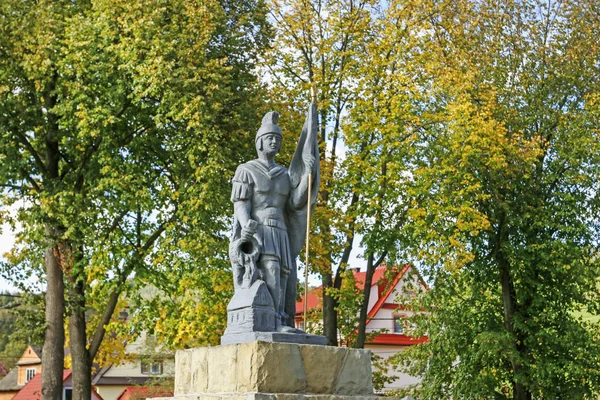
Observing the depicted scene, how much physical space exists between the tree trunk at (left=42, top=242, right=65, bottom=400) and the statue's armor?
1344 centimetres

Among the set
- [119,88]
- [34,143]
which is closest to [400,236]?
[119,88]

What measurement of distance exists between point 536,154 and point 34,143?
13016 millimetres

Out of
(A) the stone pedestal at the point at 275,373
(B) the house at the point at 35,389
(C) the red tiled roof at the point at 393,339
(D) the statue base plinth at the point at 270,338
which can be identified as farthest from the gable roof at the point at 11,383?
(D) the statue base plinth at the point at 270,338

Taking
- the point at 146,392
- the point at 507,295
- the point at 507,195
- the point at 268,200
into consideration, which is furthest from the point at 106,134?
the point at 146,392

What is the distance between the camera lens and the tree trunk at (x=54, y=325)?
22.3m

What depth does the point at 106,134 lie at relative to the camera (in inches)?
883

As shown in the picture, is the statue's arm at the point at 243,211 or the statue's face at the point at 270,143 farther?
the statue's face at the point at 270,143

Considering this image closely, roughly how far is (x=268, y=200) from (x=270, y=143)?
648 millimetres

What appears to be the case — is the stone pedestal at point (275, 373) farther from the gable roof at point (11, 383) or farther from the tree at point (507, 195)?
the gable roof at point (11, 383)

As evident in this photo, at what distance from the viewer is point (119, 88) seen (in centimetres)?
2220

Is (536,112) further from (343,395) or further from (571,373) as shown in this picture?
(343,395)

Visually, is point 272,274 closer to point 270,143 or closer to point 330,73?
point 270,143

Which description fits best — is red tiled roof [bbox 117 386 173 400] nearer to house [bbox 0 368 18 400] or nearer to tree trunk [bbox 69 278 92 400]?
house [bbox 0 368 18 400]

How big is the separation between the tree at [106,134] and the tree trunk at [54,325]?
0.09 feet
